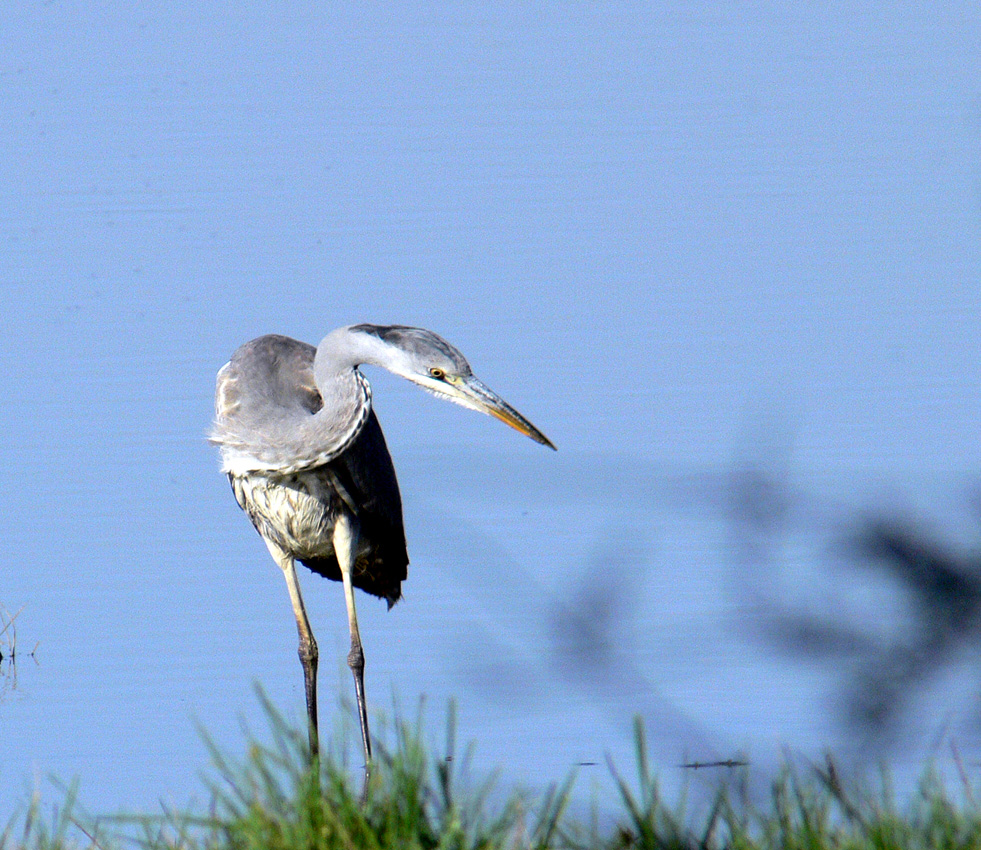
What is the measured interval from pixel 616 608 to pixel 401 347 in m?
3.63

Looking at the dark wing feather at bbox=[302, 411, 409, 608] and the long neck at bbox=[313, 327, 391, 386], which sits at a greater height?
the long neck at bbox=[313, 327, 391, 386]

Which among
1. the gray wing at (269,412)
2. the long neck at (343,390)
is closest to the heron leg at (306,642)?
the gray wing at (269,412)

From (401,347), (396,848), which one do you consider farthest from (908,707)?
(401,347)

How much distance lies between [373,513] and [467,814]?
3287mm

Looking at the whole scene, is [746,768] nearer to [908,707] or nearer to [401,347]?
[908,707]

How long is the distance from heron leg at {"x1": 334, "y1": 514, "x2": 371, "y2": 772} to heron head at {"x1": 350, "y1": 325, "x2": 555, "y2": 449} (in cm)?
117

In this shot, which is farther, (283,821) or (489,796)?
(489,796)

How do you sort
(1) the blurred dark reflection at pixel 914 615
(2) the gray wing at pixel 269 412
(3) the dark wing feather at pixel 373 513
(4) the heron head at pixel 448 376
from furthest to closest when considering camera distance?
(3) the dark wing feather at pixel 373 513, (2) the gray wing at pixel 269 412, (4) the heron head at pixel 448 376, (1) the blurred dark reflection at pixel 914 615

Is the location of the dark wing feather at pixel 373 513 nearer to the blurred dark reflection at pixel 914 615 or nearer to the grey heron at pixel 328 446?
the grey heron at pixel 328 446

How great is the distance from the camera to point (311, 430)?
5.06 m

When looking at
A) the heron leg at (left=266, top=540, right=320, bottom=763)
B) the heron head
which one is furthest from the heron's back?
the heron head

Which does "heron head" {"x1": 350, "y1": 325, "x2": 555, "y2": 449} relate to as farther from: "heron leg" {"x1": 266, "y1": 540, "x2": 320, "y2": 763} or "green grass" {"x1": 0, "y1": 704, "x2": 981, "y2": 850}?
"green grass" {"x1": 0, "y1": 704, "x2": 981, "y2": 850}

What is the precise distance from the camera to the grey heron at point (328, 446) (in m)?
4.75

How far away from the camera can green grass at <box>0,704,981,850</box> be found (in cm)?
228
